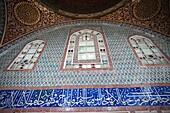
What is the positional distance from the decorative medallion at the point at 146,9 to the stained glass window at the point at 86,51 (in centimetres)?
161

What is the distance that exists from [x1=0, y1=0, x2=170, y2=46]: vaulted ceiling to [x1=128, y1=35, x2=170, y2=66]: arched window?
0.78 m

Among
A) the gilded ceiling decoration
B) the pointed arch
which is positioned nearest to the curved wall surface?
the pointed arch

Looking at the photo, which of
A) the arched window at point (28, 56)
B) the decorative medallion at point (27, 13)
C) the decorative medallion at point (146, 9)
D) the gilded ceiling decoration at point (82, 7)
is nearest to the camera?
the arched window at point (28, 56)

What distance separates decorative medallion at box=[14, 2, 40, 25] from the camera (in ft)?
19.5

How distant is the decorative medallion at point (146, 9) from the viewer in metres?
5.81

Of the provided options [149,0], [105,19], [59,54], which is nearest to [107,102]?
[59,54]

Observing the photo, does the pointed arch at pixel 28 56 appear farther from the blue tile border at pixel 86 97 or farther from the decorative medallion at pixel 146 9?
the decorative medallion at pixel 146 9

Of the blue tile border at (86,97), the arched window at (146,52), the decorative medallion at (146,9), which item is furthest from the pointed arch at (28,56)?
the decorative medallion at (146,9)

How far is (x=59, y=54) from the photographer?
461cm

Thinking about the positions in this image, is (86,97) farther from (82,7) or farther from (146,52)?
(82,7)

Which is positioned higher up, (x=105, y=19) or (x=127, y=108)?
(x=105, y=19)

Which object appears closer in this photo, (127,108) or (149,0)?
(127,108)

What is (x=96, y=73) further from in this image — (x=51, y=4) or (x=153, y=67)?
(x=51, y=4)

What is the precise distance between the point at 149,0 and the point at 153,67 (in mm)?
2968
